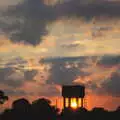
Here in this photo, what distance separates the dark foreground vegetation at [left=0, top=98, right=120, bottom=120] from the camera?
8594 centimetres

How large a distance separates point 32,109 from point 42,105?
417 cm

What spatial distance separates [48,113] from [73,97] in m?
5.81

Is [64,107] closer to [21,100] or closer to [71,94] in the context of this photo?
[71,94]

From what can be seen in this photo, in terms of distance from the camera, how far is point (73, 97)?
89.0 m

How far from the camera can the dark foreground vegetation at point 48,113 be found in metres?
85.9

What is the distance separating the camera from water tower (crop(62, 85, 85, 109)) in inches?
3455

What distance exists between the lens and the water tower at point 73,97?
87750 mm

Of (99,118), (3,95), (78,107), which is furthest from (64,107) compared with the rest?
(3,95)

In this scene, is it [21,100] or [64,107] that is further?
[21,100]

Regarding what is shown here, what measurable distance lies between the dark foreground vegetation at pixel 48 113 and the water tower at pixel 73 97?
44.1 inches

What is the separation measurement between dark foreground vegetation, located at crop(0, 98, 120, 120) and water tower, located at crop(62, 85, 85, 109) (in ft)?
3.67

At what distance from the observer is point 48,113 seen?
89.4m

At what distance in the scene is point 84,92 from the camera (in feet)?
299

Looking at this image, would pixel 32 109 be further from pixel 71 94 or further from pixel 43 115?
pixel 71 94
